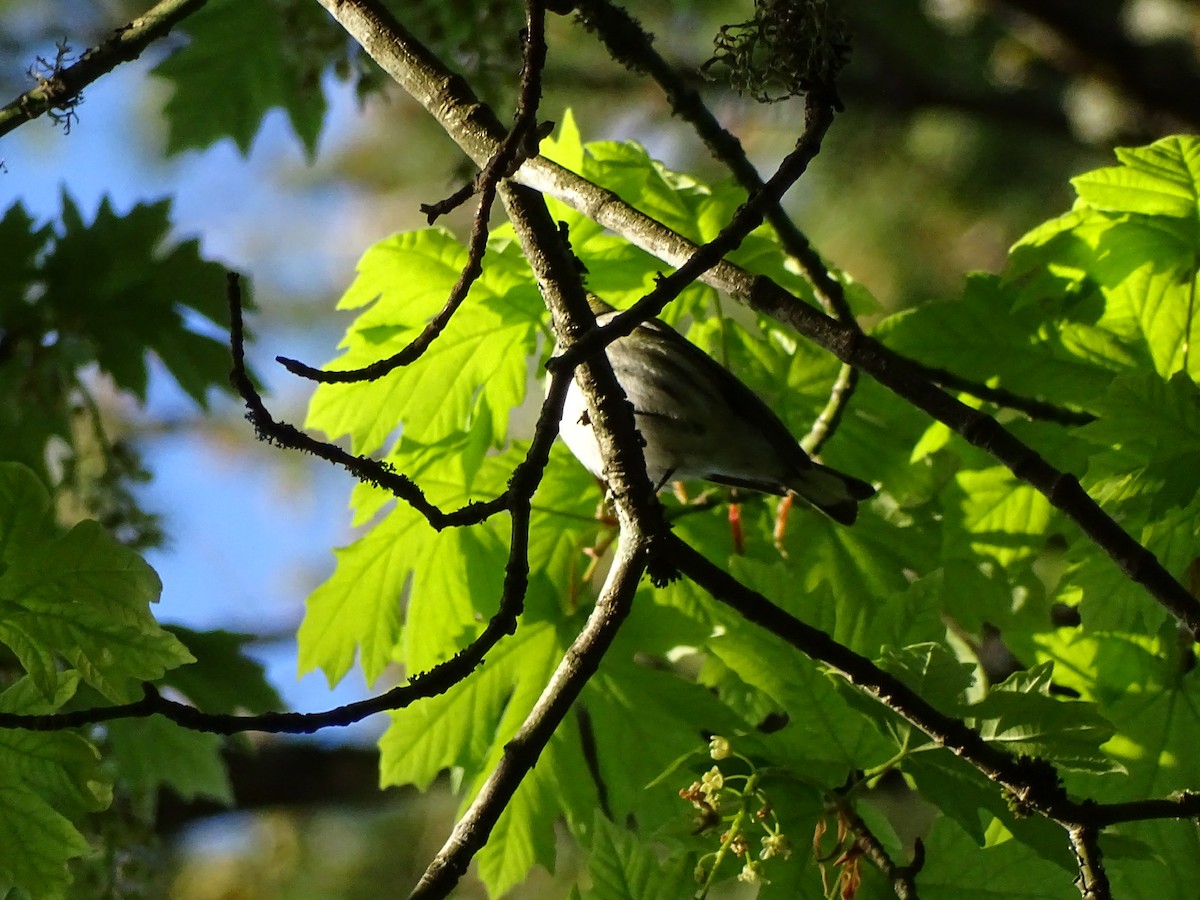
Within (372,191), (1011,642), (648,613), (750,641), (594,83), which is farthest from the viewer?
(372,191)

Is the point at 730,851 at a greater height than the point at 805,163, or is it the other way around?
the point at 805,163

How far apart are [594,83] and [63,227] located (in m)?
3.12

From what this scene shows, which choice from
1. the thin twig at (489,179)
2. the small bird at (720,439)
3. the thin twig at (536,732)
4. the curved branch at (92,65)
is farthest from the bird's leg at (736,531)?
the curved branch at (92,65)

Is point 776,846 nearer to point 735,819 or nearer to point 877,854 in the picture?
point 735,819

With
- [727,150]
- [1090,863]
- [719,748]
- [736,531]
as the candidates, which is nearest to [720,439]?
[736,531]

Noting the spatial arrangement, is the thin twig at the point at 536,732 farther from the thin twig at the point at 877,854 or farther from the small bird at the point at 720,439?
the small bird at the point at 720,439

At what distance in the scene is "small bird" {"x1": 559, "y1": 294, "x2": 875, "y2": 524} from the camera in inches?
75.1

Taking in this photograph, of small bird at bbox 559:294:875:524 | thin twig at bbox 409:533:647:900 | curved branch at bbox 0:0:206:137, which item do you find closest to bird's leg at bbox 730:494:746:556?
small bird at bbox 559:294:875:524

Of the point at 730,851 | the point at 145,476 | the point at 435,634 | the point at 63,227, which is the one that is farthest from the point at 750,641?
the point at 63,227

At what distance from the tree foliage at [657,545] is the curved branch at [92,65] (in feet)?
0.86

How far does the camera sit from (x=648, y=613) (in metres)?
1.78

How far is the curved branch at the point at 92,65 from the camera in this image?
5.25 ft

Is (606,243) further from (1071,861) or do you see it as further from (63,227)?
(63,227)

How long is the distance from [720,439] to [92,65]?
106 cm
